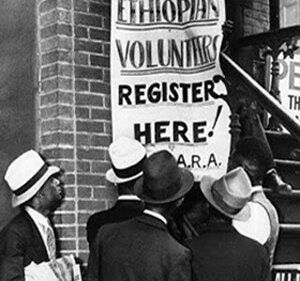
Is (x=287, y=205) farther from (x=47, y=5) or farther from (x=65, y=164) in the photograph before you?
(x=47, y=5)

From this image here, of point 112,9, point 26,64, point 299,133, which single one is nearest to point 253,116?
point 299,133

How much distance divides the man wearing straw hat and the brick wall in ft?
6.10

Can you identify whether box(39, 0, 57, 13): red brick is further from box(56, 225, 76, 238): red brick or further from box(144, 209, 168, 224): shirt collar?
box(144, 209, 168, 224): shirt collar

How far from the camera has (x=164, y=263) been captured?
491cm

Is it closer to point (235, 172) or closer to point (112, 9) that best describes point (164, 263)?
point (235, 172)

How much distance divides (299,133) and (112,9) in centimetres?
169

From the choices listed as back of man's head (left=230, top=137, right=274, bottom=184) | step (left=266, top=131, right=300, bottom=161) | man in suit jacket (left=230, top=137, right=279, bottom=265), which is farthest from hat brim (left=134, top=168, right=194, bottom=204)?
step (left=266, top=131, right=300, bottom=161)

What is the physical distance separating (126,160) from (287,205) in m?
1.70

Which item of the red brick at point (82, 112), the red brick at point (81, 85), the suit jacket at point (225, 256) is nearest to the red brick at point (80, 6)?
the red brick at point (81, 85)

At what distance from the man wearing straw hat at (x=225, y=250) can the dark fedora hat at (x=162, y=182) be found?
20 centimetres

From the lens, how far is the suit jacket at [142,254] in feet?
16.1

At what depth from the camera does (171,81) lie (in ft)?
23.3

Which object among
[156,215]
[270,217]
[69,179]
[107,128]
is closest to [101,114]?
[107,128]

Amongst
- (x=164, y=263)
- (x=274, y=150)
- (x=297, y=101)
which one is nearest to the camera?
(x=164, y=263)
